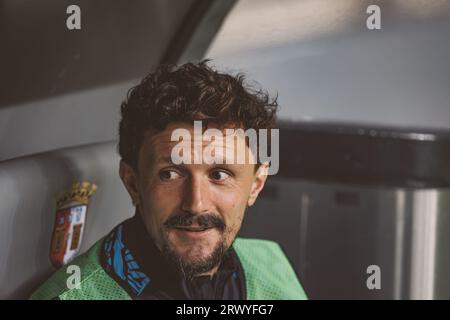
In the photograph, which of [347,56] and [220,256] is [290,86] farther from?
[220,256]

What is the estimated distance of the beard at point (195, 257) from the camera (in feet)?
4.17

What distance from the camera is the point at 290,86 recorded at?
236 cm

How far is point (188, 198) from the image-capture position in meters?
1.25

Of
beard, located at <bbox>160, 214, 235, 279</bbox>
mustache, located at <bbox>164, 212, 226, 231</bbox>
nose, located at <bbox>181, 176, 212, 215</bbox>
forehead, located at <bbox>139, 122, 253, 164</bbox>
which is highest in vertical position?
forehead, located at <bbox>139, 122, 253, 164</bbox>

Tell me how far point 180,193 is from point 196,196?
28 mm

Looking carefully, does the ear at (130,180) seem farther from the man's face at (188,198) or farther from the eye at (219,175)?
the eye at (219,175)

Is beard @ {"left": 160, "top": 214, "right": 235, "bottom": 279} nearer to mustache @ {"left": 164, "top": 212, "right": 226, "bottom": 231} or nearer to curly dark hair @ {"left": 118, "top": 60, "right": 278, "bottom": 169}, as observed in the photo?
mustache @ {"left": 164, "top": 212, "right": 226, "bottom": 231}

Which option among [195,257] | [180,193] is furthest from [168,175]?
[195,257]

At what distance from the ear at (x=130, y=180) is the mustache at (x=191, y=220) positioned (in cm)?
8

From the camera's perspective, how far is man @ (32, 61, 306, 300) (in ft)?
4.15

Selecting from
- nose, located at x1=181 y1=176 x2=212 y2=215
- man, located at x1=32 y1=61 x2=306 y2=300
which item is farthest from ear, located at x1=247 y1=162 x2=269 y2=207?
nose, located at x1=181 y1=176 x2=212 y2=215
